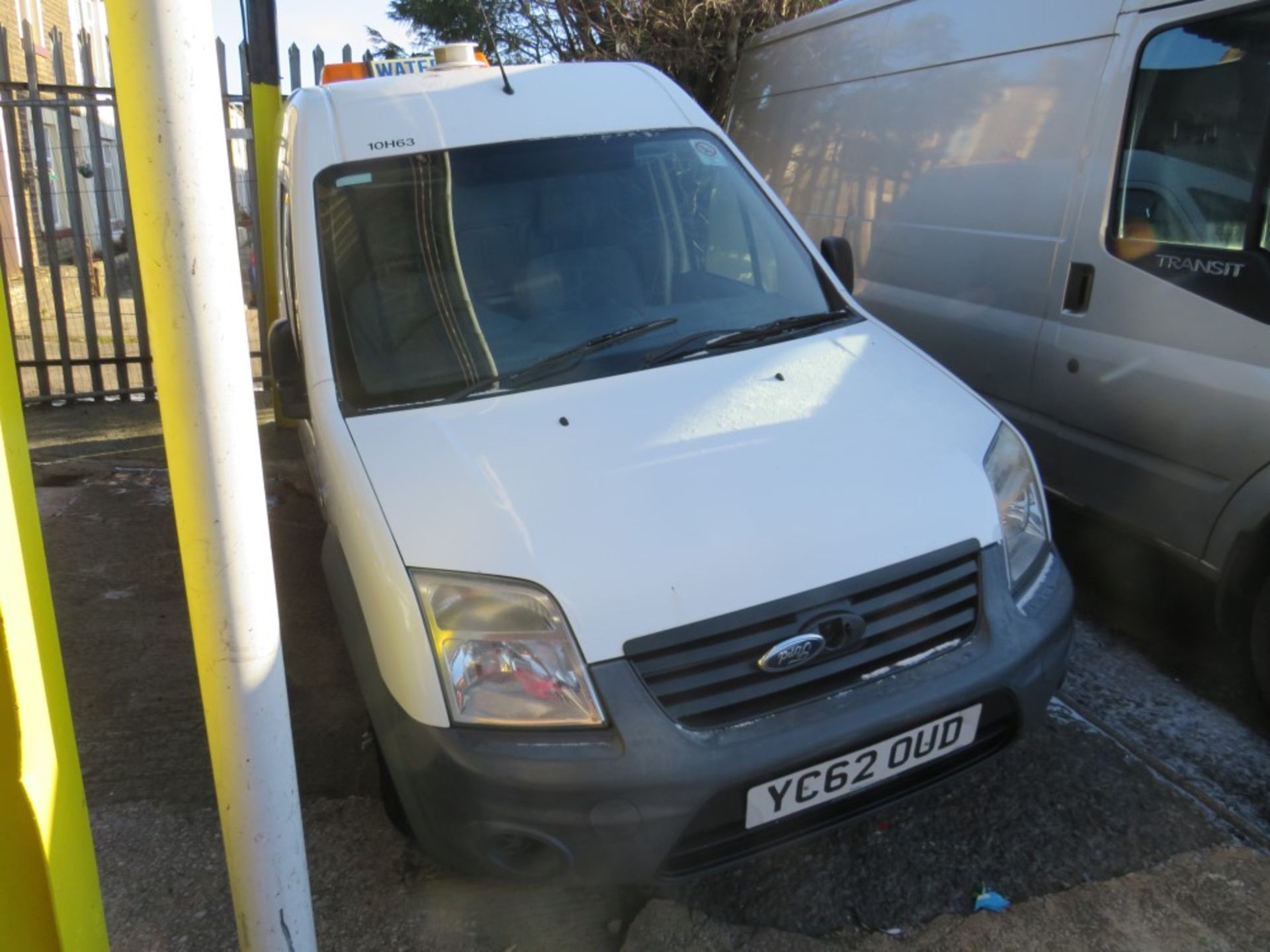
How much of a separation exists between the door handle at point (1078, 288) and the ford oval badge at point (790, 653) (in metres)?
2.17

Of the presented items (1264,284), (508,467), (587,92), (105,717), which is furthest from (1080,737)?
(105,717)

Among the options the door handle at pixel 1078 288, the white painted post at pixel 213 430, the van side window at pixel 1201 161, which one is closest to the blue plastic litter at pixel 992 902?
the white painted post at pixel 213 430

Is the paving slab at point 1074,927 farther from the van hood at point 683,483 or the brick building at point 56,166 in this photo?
the brick building at point 56,166

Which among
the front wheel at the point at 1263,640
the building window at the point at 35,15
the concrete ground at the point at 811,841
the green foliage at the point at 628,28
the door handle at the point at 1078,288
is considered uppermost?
the building window at the point at 35,15

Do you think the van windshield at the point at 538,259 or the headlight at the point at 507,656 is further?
the van windshield at the point at 538,259

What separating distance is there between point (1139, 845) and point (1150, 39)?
258cm

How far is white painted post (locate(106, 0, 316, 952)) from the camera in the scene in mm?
1517

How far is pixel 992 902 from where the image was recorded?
2533 millimetres

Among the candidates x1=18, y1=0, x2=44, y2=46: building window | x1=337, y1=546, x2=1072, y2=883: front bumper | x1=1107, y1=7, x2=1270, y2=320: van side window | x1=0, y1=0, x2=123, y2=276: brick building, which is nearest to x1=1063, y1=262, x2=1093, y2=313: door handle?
x1=1107, y1=7, x2=1270, y2=320: van side window

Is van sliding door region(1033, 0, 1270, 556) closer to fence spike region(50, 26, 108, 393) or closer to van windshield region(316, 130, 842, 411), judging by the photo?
van windshield region(316, 130, 842, 411)

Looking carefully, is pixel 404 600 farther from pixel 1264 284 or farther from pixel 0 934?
pixel 1264 284

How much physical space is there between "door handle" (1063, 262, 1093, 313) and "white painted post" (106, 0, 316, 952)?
3.06 meters

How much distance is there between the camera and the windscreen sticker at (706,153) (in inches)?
143

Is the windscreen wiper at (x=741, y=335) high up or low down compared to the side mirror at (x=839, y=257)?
down
